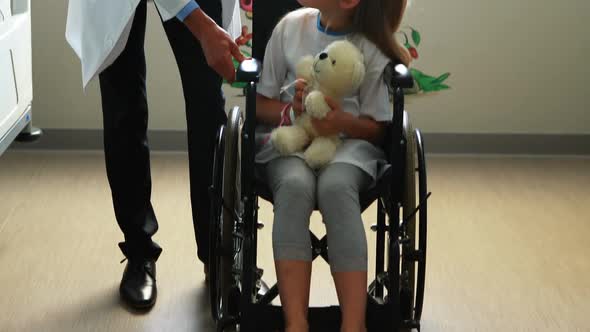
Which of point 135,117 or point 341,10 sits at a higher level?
point 341,10

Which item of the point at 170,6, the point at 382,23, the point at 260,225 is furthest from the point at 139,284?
the point at 382,23

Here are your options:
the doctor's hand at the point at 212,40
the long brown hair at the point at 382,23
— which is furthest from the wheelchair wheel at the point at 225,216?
the long brown hair at the point at 382,23

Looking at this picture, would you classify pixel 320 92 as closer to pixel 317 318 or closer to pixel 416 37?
pixel 317 318

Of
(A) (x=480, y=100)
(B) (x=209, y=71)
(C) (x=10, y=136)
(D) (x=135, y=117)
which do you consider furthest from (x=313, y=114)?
(A) (x=480, y=100)

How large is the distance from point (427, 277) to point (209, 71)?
0.82 metres

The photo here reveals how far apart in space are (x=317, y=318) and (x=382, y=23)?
0.62m

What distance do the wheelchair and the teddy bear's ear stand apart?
0.18ft

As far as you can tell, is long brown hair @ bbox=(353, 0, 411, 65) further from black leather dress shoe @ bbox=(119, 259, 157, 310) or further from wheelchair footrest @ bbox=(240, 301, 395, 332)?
black leather dress shoe @ bbox=(119, 259, 157, 310)

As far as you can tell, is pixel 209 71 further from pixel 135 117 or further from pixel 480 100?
pixel 480 100

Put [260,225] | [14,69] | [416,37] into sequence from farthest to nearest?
[416,37] → [14,69] → [260,225]

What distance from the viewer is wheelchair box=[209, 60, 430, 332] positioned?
175cm

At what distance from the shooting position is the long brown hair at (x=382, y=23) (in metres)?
1.87

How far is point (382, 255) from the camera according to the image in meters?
2.05

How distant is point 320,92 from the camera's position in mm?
1825
